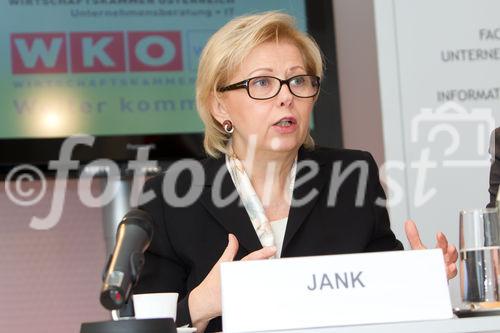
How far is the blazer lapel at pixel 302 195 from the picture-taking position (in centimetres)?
239

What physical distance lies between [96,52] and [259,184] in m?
1.41

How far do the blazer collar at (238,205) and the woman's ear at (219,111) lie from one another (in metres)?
0.11

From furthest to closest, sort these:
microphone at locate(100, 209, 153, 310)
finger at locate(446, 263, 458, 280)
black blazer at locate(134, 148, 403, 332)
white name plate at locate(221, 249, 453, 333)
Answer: black blazer at locate(134, 148, 403, 332) → finger at locate(446, 263, 458, 280) → white name plate at locate(221, 249, 453, 333) → microphone at locate(100, 209, 153, 310)

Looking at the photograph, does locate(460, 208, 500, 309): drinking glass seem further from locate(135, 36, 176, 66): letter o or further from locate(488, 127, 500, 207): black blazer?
locate(135, 36, 176, 66): letter o

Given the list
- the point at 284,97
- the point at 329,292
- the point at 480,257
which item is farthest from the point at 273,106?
the point at 329,292

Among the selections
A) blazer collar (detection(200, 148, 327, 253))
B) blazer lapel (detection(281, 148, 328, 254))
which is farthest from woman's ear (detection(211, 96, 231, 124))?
blazer lapel (detection(281, 148, 328, 254))

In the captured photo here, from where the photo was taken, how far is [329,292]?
1.52 m

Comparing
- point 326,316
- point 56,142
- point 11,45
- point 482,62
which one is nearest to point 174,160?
point 56,142

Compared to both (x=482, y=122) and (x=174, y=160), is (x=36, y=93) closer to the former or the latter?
(x=174, y=160)

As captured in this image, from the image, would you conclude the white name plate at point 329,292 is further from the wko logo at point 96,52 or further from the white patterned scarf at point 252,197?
the wko logo at point 96,52

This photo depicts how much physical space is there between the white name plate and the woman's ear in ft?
3.55

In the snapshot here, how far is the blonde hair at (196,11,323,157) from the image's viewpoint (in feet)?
7.94

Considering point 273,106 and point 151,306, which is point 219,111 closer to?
point 273,106

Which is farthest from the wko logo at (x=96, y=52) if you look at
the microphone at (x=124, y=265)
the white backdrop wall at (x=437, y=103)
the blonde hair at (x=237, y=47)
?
the microphone at (x=124, y=265)
